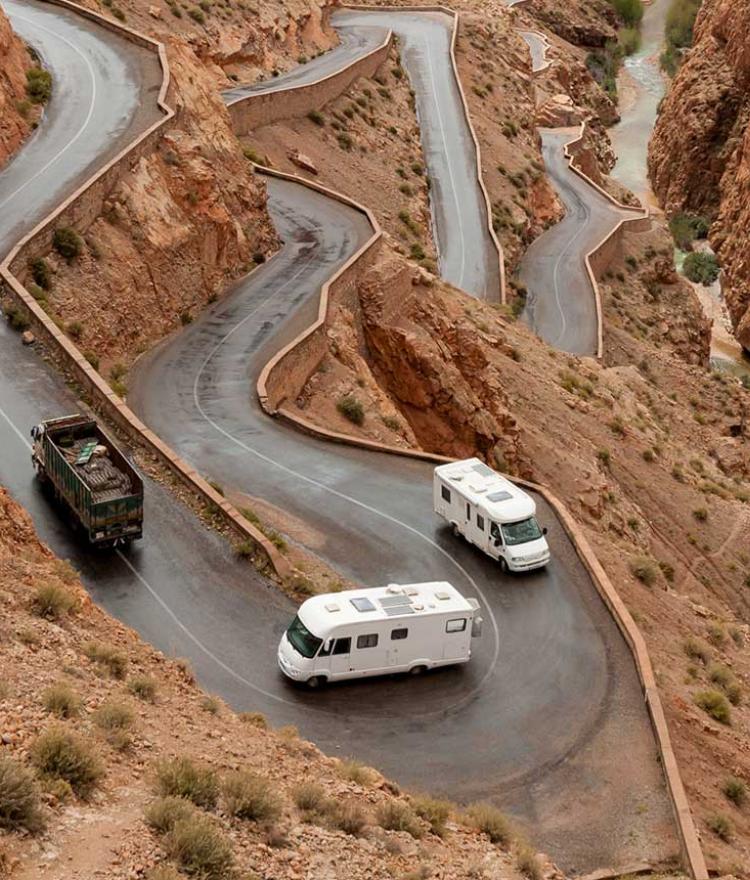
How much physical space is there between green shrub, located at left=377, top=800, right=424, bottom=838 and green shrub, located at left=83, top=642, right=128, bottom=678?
3.46m

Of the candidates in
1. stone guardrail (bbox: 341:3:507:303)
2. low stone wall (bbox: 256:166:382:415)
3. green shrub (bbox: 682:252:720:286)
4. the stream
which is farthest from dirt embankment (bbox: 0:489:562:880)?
green shrub (bbox: 682:252:720:286)

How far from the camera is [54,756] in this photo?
39.3 feet

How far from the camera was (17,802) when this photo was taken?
1091 centimetres

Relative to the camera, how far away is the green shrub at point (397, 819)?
46.5 feet

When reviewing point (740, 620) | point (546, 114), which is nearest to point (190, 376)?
point (740, 620)

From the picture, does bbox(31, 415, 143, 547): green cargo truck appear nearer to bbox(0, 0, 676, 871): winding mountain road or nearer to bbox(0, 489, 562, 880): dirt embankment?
bbox(0, 0, 676, 871): winding mountain road

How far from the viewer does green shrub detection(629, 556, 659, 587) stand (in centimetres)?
2538

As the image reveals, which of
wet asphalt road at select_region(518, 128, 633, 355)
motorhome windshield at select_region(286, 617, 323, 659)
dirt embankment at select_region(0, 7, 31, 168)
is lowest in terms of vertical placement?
wet asphalt road at select_region(518, 128, 633, 355)

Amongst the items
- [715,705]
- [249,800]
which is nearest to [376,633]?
[715,705]

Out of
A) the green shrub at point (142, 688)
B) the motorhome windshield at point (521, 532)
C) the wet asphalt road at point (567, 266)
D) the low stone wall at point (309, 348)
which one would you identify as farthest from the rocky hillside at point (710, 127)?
the green shrub at point (142, 688)

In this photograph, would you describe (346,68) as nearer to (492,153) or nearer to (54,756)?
(492,153)

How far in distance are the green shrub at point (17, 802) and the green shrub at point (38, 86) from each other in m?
30.2

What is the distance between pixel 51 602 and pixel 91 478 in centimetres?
551

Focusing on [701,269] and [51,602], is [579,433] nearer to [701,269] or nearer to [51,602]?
[51,602]
